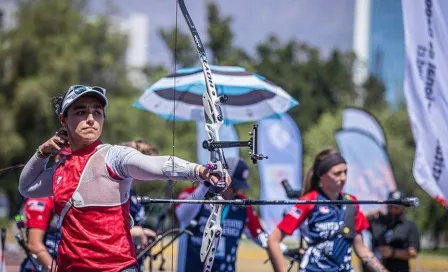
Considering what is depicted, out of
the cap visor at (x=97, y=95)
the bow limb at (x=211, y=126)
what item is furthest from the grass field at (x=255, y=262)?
the cap visor at (x=97, y=95)

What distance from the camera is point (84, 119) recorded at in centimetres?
405

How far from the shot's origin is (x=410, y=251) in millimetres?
9242

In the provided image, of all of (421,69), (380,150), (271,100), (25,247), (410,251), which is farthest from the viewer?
(380,150)

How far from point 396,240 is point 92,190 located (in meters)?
6.14

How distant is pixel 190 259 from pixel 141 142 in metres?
1.02

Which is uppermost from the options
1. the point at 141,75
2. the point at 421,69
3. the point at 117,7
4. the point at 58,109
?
the point at 117,7

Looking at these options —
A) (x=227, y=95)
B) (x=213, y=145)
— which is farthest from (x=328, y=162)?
(x=227, y=95)

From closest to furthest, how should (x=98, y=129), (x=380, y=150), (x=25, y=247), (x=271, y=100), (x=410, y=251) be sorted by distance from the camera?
1. (x=98, y=129)
2. (x=25, y=247)
3. (x=271, y=100)
4. (x=410, y=251)
5. (x=380, y=150)

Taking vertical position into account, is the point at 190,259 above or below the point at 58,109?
below

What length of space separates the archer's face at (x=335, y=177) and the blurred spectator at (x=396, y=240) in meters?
3.56

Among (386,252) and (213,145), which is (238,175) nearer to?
(213,145)

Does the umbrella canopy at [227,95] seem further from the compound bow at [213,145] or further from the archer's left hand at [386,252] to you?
the compound bow at [213,145]

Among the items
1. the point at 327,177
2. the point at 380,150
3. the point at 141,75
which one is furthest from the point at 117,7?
the point at 327,177

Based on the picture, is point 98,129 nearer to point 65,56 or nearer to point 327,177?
point 327,177
